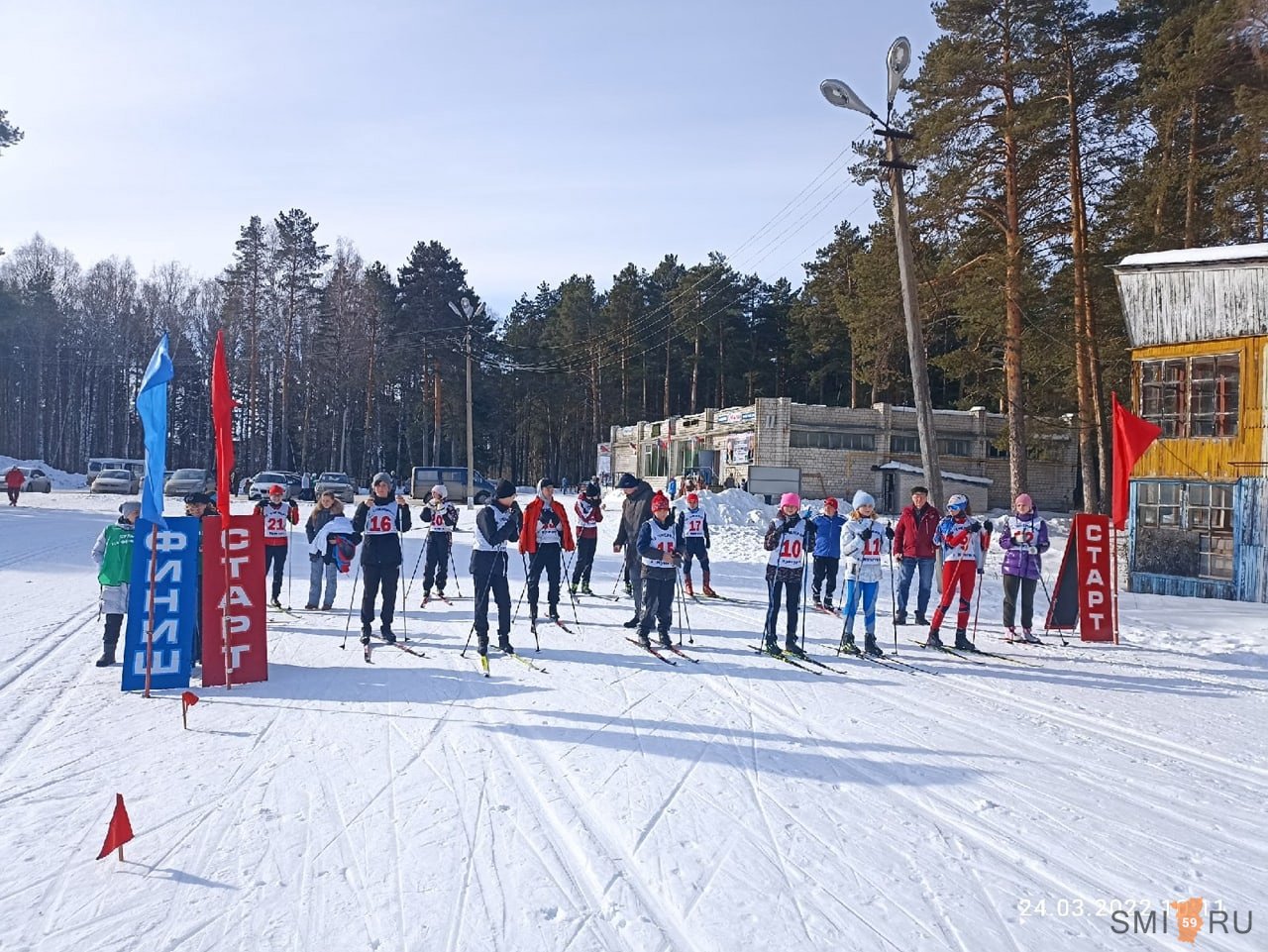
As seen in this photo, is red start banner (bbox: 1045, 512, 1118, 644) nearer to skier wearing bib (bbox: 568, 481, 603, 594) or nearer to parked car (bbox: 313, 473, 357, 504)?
skier wearing bib (bbox: 568, 481, 603, 594)

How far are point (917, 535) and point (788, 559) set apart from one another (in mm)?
3114

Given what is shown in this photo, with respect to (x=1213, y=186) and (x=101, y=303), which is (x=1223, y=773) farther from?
(x=101, y=303)

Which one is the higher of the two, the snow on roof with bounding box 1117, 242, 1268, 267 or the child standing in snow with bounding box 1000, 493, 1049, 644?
the snow on roof with bounding box 1117, 242, 1268, 267

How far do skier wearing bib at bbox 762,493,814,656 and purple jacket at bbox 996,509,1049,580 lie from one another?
3.06 metres

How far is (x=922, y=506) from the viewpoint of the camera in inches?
471

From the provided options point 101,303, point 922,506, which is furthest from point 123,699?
point 101,303

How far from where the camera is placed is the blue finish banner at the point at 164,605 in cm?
734

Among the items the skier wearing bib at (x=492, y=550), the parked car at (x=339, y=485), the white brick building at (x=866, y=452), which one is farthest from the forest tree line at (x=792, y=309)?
the skier wearing bib at (x=492, y=550)

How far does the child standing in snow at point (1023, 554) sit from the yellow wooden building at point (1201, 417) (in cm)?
871

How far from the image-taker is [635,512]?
1112 cm

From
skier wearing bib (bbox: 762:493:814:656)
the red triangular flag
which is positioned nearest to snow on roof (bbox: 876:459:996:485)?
skier wearing bib (bbox: 762:493:814:656)

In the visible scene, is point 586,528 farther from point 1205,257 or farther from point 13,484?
point 13,484

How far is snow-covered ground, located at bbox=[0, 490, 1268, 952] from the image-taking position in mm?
3832

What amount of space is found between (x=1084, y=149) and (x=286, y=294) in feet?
149
